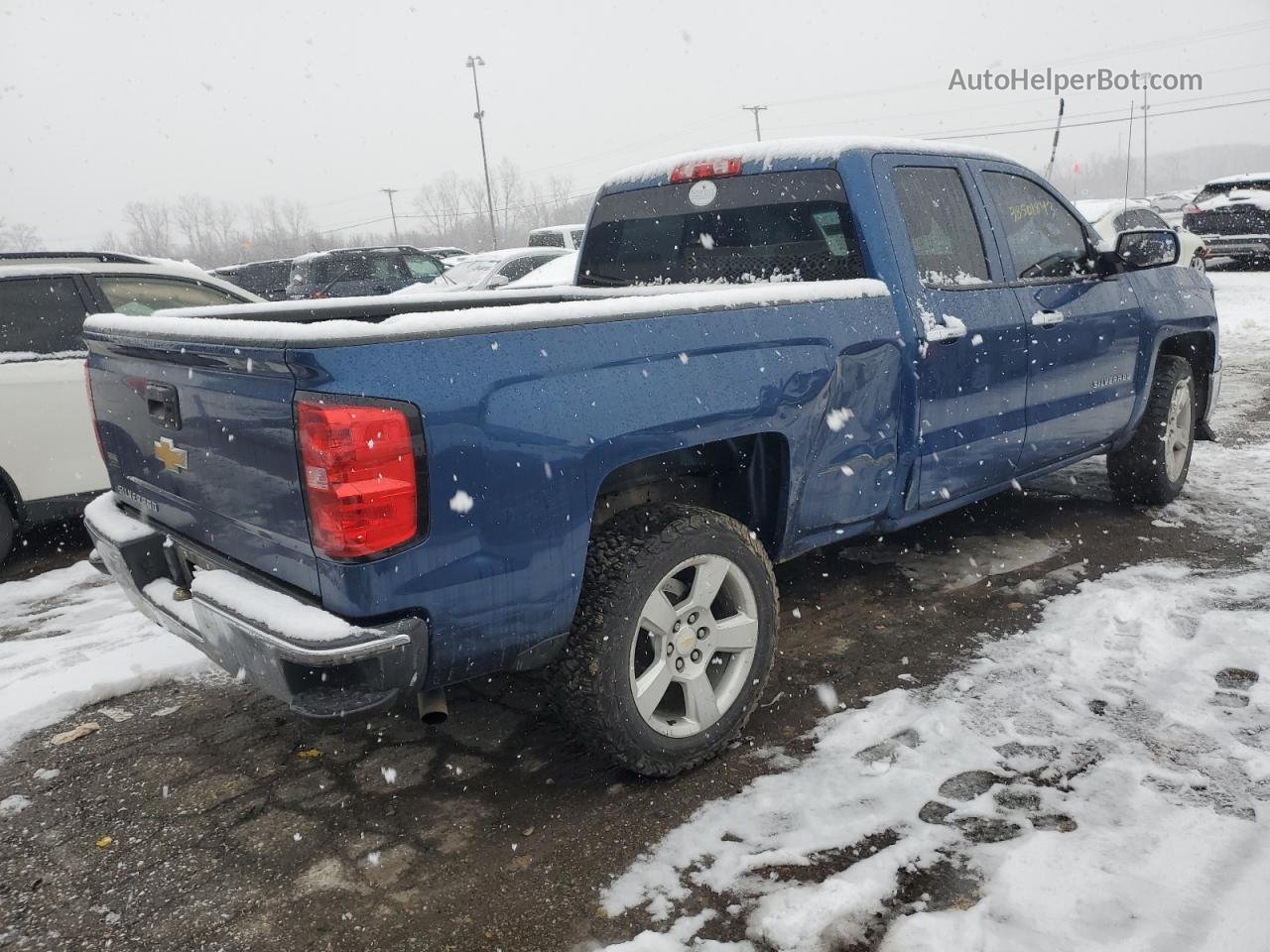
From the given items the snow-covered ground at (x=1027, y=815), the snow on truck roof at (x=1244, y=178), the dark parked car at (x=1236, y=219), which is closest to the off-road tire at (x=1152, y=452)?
the snow-covered ground at (x=1027, y=815)

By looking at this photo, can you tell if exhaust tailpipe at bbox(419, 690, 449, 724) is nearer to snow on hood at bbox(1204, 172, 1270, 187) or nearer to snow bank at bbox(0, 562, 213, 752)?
snow bank at bbox(0, 562, 213, 752)

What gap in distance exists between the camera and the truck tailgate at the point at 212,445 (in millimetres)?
2223

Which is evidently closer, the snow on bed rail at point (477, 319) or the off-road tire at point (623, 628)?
the snow on bed rail at point (477, 319)

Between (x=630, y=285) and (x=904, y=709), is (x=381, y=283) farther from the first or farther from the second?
(x=904, y=709)

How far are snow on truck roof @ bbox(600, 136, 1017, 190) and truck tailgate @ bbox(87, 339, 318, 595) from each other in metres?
2.30

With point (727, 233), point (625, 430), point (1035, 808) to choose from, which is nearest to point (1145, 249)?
point (727, 233)

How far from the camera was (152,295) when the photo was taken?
5.56 metres

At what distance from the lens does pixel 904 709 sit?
3146mm

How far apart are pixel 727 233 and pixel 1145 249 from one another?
2105 millimetres

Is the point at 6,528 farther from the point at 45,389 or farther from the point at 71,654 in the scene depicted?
the point at 71,654

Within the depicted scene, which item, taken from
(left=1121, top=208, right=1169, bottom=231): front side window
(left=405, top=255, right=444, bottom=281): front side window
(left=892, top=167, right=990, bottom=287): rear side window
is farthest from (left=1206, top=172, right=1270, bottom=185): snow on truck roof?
(left=892, top=167, right=990, bottom=287): rear side window

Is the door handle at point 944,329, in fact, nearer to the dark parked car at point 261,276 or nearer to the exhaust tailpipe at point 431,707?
the exhaust tailpipe at point 431,707

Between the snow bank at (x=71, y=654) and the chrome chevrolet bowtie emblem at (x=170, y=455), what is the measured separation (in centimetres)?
131

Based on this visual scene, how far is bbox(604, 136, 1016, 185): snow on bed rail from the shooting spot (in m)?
3.55
